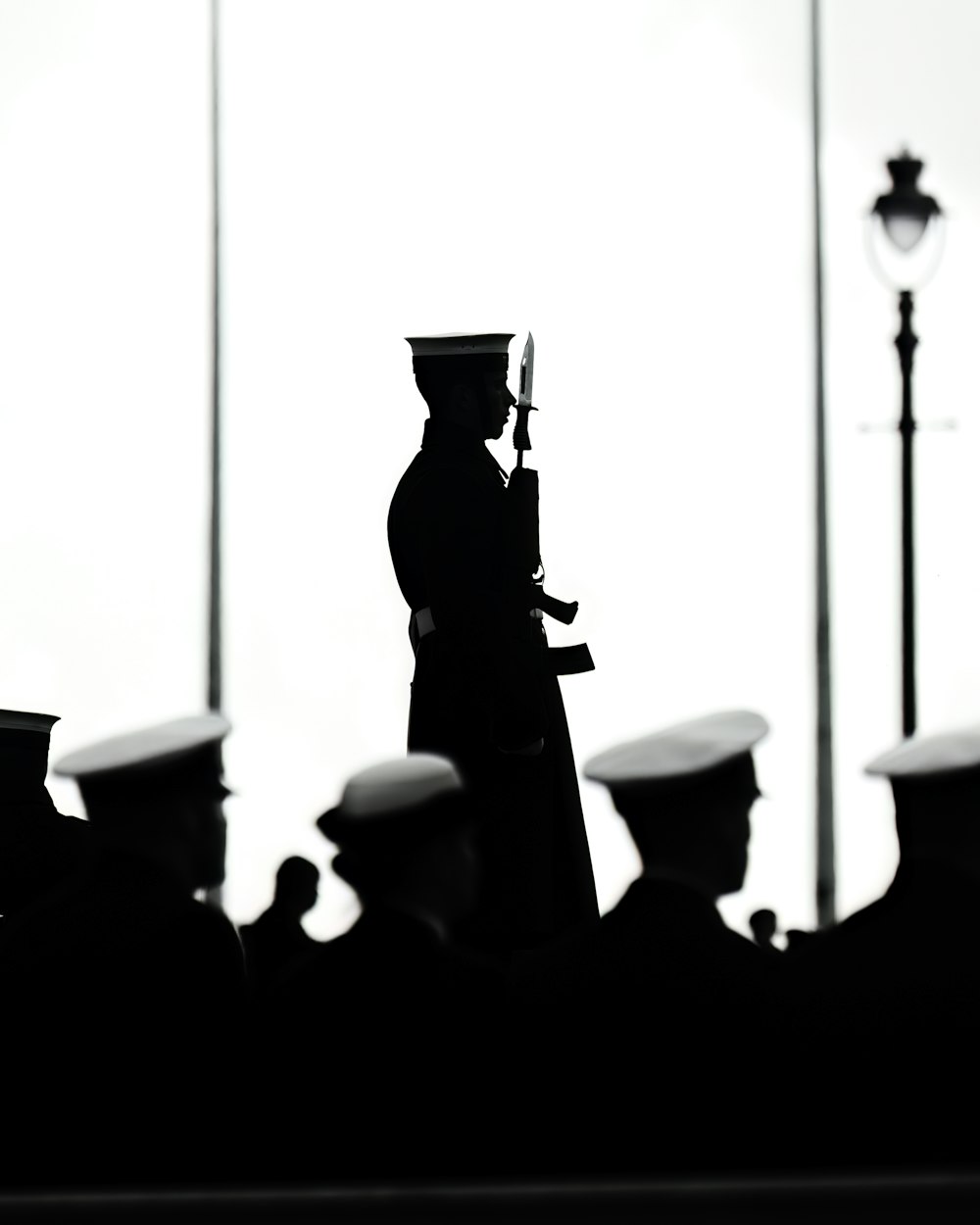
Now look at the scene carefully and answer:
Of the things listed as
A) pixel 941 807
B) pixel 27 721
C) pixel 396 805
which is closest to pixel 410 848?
pixel 396 805

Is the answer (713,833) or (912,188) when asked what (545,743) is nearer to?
(713,833)

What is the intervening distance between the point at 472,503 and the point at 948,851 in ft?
7.36

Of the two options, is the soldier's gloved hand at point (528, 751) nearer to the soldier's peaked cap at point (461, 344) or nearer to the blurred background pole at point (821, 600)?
the soldier's peaked cap at point (461, 344)

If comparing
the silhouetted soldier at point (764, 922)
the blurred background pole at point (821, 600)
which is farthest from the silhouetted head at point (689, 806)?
the blurred background pole at point (821, 600)

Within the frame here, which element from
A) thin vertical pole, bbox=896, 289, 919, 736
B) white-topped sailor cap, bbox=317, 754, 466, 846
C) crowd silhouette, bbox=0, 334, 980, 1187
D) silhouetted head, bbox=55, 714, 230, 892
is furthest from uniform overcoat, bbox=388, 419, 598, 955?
thin vertical pole, bbox=896, 289, 919, 736

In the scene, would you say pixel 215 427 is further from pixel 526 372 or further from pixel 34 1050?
pixel 34 1050

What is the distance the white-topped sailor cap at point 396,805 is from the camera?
9.50 feet

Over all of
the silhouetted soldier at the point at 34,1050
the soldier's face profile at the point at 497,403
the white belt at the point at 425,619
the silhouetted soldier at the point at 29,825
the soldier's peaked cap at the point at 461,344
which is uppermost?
the soldier's peaked cap at the point at 461,344

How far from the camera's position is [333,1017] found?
2926 millimetres

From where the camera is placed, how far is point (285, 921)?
14.0ft

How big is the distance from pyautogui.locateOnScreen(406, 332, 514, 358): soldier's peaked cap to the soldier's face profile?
0.07 m

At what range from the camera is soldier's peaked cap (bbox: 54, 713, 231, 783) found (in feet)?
10.8

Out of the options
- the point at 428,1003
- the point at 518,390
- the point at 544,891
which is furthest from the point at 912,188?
the point at 428,1003

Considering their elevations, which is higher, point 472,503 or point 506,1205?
point 472,503
